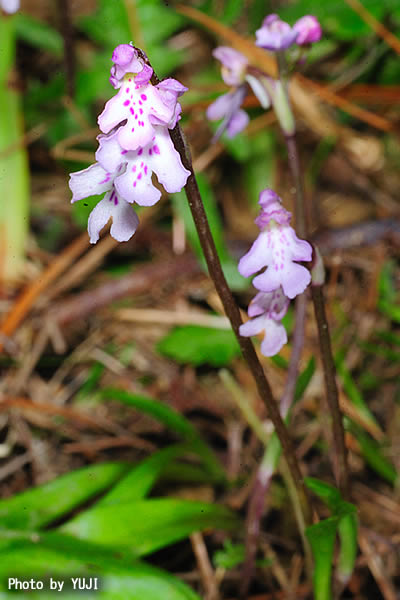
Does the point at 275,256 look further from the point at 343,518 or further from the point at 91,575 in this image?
the point at 91,575

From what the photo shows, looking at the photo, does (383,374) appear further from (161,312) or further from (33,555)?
(33,555)

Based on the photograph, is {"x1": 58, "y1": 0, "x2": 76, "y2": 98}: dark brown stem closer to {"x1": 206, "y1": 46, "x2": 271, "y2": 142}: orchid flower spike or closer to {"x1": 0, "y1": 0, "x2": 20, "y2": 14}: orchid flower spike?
{"x1": 0, "y1": 0, "x2": 20, "y2": 14}: orchid flower spike

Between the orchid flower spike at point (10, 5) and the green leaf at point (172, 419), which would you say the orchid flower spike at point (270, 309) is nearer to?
the green leaf at point (172, 419)

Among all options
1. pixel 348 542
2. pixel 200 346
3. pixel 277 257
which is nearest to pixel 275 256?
pixel 277 257

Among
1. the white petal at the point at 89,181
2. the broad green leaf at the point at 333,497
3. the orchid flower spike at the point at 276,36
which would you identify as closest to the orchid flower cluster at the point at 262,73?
the orchid flower spike at the point at 276,36

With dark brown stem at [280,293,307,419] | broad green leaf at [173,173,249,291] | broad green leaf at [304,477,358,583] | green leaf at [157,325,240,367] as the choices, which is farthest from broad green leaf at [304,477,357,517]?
broad green leaf at [173,173,249,291]

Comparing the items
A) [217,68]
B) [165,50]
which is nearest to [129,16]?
[165,50]

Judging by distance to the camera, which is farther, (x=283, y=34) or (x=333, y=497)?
(x=283, y=34)
